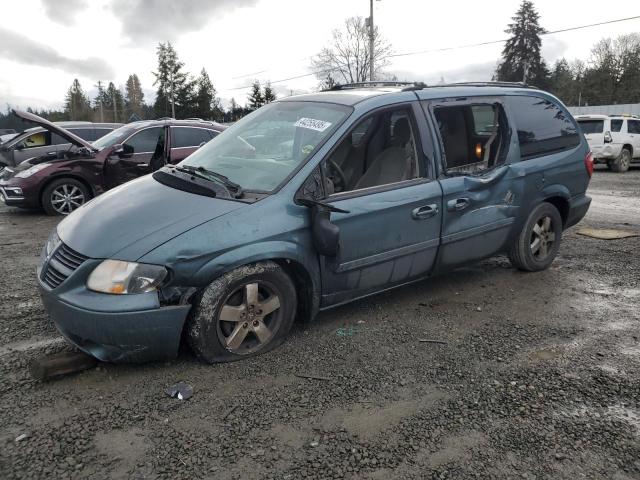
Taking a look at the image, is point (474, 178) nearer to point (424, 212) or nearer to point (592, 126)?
point (424, 212)

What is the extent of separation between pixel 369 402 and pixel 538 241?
3.05 metres

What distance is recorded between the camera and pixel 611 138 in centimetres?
1577

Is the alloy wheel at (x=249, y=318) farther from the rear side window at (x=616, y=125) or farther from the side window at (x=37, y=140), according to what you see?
the rear side window at (x=616, y=125)

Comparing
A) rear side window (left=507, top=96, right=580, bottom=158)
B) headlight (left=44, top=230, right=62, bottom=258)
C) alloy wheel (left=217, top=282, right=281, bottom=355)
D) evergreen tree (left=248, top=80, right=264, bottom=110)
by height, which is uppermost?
evergreen tree (left=248, top=80, right=264, bottom=110)

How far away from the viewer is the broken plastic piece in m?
2.86

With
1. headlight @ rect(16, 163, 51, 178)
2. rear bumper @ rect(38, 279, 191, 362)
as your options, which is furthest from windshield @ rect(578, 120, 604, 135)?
rear bumper @ rect(38, 279, 191, 362)

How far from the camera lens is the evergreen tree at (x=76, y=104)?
81.9 meters

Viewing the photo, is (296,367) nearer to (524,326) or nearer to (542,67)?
(524,326)

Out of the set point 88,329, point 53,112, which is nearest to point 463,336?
point 88,329

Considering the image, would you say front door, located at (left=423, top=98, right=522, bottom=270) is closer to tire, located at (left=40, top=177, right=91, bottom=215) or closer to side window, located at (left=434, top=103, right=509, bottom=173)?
side window, located at (left=434, top=103, right=509, bottom=173)

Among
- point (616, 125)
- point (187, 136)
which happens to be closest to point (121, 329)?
point (187, 136)

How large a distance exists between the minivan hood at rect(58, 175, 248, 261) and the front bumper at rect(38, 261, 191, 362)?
0.20 meters

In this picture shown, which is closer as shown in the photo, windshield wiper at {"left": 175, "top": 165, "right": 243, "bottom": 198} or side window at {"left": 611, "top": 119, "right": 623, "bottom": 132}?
windshield wiper at {"left": 175, "top": 165, "right": 243, "bottom": 198}

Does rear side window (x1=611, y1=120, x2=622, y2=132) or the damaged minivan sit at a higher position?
rear side window (x1=611, y1=120, x2=622, y2=132)
